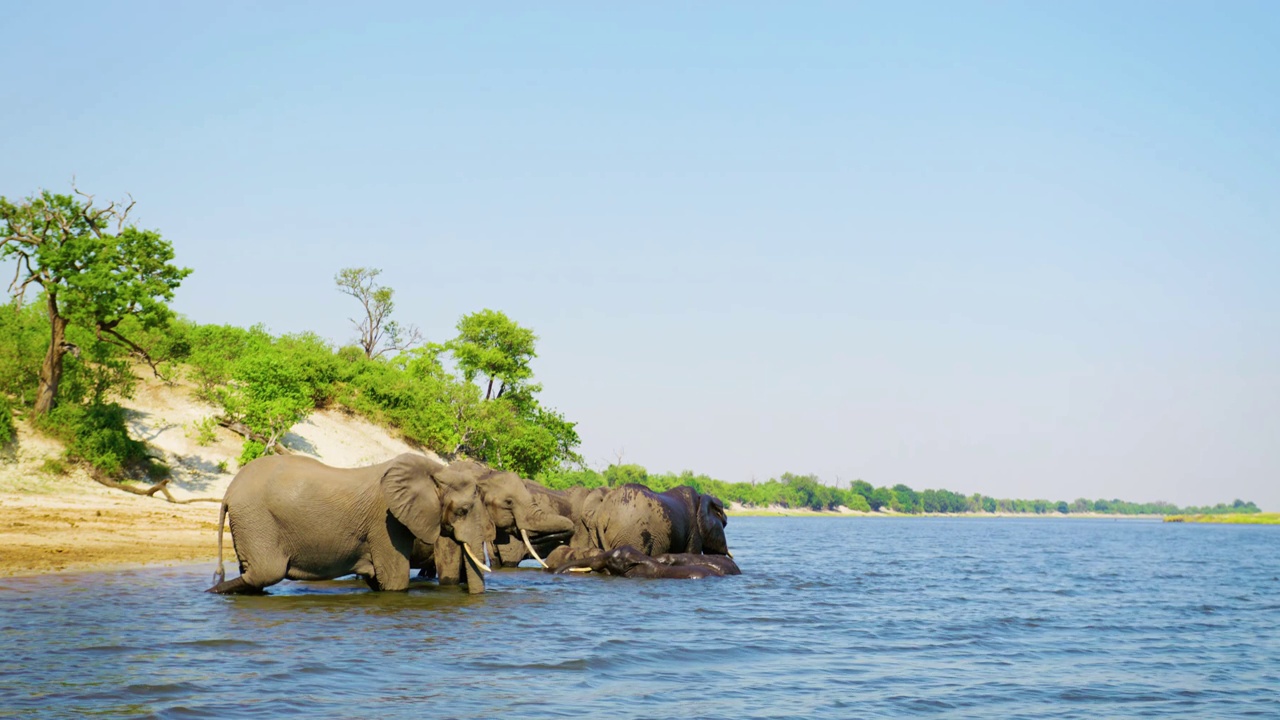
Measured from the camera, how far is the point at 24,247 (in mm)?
29406

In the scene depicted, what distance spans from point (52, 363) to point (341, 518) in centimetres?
1968

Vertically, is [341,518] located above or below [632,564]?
above

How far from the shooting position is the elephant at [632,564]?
21.4m

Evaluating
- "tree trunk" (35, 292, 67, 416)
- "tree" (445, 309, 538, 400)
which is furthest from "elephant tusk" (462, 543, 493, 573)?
"tree" (445, 309, 538, 400)

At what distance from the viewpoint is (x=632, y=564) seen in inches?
843

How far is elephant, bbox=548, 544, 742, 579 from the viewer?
2139 cm

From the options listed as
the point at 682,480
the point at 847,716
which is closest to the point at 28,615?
the point at 847,716

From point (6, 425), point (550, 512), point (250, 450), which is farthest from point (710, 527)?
point (6, 425)

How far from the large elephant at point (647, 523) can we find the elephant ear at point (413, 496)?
796 centimetres

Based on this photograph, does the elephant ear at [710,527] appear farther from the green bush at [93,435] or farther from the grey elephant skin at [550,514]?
the green bush at [93,435]

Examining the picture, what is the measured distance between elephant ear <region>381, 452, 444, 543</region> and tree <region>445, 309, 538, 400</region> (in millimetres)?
42529

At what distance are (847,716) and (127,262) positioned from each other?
2756cm

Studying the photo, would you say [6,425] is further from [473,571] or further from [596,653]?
[596,653]

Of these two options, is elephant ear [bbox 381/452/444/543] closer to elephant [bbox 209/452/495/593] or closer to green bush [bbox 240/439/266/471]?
elephant [bbox 209/452/495/593]
